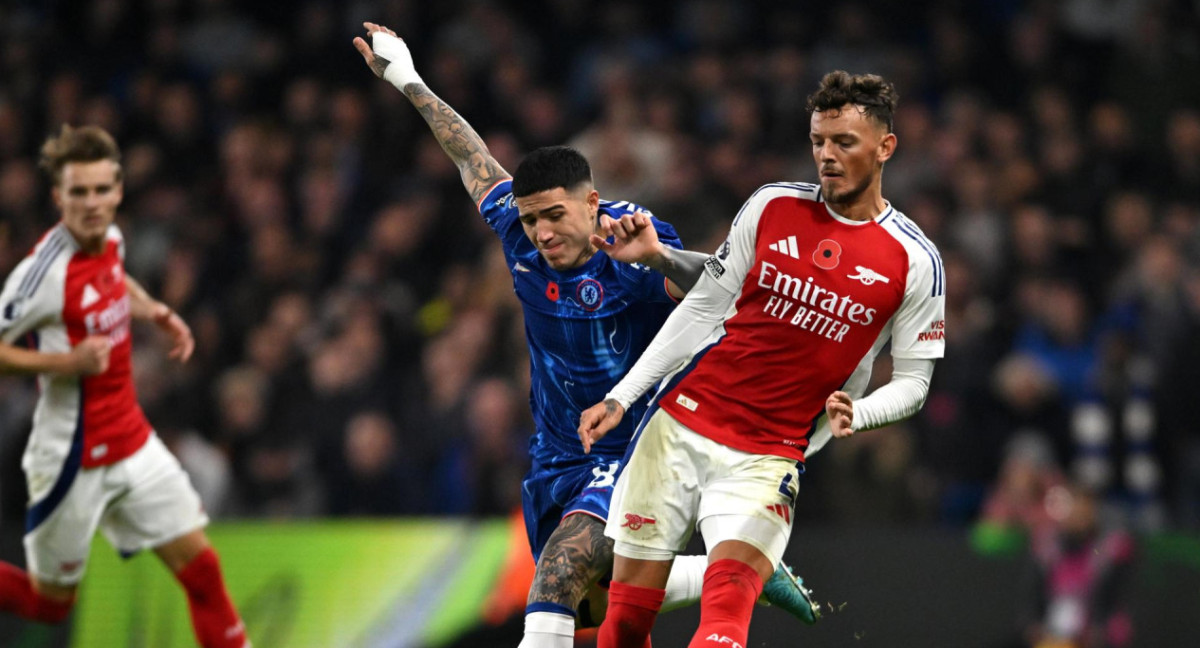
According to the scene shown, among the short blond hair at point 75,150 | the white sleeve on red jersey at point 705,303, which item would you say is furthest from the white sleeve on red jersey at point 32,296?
the white sleeve on red jersey at point 705,303

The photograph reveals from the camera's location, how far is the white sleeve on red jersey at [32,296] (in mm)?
6512

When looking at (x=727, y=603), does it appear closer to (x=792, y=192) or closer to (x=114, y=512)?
(x=792, y=192)

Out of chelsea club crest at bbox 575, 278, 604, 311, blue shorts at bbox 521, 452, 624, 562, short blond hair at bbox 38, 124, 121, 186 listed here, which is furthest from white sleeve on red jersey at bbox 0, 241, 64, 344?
chelsea club crest at bbox 575, 278, 604, 311

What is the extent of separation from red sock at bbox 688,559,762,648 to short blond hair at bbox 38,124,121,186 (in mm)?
3307

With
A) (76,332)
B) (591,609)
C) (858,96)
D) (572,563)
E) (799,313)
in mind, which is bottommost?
(591,609)

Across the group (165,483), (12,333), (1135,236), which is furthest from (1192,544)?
(12,333)

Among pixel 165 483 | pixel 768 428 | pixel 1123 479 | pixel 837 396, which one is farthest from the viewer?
pixel 1123 479

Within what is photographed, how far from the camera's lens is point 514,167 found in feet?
37.4

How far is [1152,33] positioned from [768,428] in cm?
766

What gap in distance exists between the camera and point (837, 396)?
4934 millimetres

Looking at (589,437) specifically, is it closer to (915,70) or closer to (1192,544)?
(1192,544)

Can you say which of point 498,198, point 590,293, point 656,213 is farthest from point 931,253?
point 656,213

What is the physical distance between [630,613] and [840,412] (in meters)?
1.08

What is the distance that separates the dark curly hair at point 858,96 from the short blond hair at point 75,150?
317 cm
